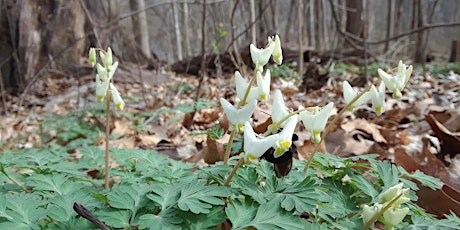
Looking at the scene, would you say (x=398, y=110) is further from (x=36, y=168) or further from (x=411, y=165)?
(x=36, y=168)

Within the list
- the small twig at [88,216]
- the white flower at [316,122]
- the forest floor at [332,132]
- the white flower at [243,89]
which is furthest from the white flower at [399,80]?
the small twig at [88,216]

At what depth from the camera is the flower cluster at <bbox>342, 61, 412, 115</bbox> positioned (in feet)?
4.01

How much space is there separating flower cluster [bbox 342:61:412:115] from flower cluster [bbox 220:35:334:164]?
174 millimetres

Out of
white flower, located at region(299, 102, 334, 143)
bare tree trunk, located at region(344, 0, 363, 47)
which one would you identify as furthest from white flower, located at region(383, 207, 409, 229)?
bare tree trunk, located at region(344, 0, 363, 47)

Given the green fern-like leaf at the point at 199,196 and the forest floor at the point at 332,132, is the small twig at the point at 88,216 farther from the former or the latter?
the forest floor at the point at 332,132

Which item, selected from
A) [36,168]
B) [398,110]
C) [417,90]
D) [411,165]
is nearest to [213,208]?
[36,168]

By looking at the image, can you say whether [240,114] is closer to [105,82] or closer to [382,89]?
[382,89]

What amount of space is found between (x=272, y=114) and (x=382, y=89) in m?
0.38

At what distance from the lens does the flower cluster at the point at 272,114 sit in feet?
3.57

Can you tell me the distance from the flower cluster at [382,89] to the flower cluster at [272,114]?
0.57 ft

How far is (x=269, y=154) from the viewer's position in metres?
1.18

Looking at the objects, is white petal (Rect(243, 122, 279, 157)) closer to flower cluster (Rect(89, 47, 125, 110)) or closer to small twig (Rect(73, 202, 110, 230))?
small twig (Rect(73, 202, 110, 230))

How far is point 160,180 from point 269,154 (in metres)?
0.48

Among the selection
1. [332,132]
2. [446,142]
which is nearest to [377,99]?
[332,132]
